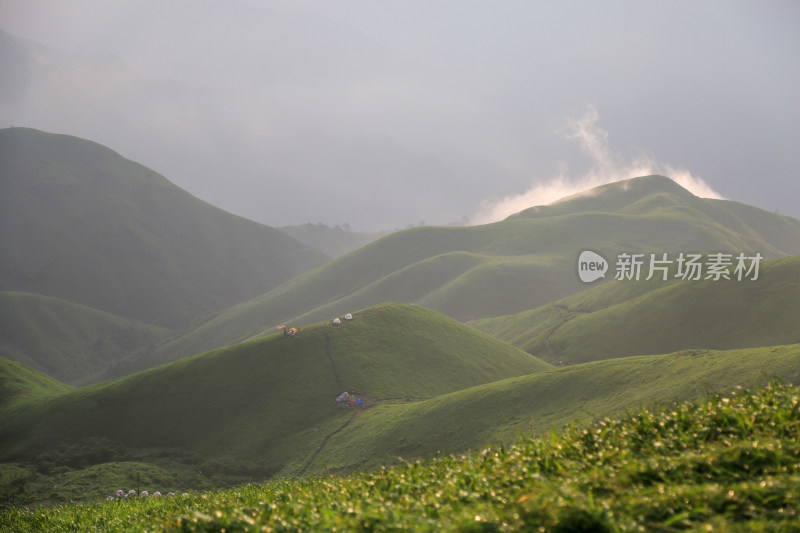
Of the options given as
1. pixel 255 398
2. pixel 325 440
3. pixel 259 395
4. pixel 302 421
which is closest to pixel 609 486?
pixel 325 440

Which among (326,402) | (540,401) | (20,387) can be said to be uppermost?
(540,401)

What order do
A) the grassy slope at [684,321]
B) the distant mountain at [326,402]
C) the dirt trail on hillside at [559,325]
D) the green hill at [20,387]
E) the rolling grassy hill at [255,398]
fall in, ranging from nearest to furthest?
the distant mountain at [326,402] → the rolling grassy hill at [255,398] → the green hill at [20,387] → the grassy slope at [684,321] → the dirt trail on hillside at [559,325]

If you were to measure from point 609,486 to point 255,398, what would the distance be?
73.0 m

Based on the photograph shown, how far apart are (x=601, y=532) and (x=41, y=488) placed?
60.9 meters

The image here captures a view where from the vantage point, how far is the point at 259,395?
254ft

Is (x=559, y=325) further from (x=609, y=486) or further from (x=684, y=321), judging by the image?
(x=609, y=486)

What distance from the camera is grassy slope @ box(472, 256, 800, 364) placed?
322 feet

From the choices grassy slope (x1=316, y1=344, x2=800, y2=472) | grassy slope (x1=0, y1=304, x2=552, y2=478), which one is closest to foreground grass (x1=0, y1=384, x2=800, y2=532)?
grassy slope (x1=316, y1=344, x2=800, y2=472)

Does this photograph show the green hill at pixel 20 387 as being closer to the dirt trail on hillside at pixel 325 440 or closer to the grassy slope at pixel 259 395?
the grassy slope at pixel 259 395

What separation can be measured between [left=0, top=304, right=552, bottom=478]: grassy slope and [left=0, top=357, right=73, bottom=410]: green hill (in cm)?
472

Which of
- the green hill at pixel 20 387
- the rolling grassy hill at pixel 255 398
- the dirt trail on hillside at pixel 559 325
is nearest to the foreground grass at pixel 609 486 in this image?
the rolling grassy hill at pixel 255 398

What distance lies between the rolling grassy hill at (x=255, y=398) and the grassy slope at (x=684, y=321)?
24.8 metres

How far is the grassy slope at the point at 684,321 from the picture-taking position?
98.1 meters

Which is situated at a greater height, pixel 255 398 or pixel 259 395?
pixel 259 395
